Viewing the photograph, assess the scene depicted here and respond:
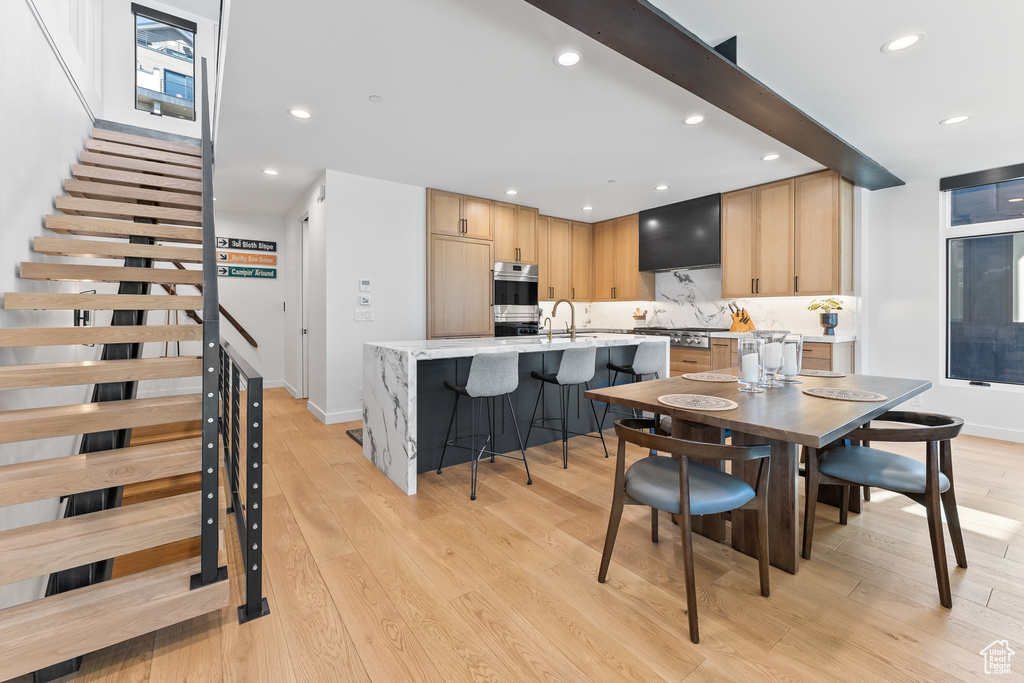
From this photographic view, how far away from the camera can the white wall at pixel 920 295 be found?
4.02 metres

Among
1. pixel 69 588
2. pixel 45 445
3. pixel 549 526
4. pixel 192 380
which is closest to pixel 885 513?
pixel 549 526

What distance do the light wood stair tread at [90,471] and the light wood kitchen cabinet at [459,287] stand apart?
Answer: 349 centimetres

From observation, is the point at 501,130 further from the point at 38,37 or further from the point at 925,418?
the point at 925,418

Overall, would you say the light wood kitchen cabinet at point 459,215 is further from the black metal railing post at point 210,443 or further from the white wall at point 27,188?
the black metal railing post at point 210,443

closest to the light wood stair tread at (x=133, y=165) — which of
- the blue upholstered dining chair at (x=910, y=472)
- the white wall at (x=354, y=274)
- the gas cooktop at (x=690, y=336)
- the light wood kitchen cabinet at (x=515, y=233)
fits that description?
the white wall at (x=354, y=274)

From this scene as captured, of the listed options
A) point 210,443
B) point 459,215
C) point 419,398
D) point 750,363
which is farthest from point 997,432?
point 210,443

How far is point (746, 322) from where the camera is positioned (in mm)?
5160

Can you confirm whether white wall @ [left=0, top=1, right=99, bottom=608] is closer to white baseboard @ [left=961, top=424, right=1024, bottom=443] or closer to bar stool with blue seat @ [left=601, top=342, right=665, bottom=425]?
bar stool with blue seat @ [left=601, top=342, right=665, bottom=425]

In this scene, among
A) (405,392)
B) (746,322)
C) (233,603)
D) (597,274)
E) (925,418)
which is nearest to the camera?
(233,603)

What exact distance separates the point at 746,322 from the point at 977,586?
370cm

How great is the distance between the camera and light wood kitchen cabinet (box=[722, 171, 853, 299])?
4402 millimetres

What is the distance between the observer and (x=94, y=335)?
1.90 meters

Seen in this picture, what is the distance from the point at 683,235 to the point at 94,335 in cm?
580

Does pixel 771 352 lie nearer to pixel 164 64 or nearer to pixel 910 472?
pixel 910 472
